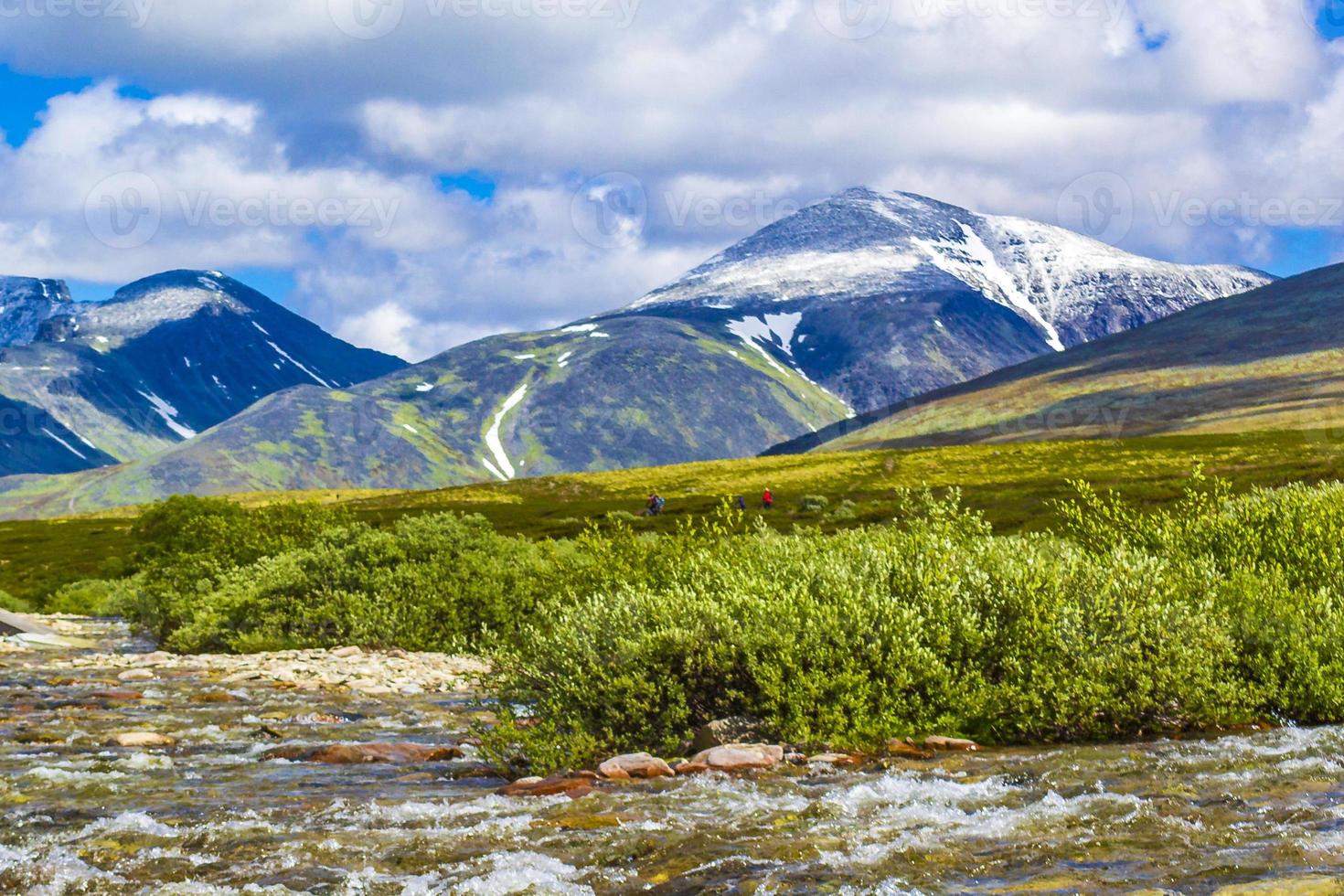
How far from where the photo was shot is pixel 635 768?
47.9ft

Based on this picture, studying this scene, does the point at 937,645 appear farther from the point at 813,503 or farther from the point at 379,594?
the point at 813,503

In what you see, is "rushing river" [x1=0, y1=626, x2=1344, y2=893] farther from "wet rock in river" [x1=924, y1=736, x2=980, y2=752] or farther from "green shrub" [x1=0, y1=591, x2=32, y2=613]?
"green shrub" [x1=0, y1=591, x2=32, y2=613]

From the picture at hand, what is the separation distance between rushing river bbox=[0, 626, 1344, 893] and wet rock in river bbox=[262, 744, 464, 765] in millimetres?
483

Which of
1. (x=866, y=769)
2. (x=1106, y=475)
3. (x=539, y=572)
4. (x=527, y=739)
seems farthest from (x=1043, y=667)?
(x=1106, y=475)

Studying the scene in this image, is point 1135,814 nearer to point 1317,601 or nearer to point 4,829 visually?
point 1317,601

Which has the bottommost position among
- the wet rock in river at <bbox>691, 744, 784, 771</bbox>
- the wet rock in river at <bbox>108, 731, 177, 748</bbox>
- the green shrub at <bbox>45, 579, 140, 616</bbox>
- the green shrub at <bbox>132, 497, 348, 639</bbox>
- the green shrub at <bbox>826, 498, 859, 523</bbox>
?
the green shrub at <bbox>826, 498, 859, 523</bbox>

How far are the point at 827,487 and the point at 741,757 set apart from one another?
108m

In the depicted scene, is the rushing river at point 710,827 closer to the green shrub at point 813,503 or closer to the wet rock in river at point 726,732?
the wet rock in river at point 726,732

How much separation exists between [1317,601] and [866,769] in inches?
302

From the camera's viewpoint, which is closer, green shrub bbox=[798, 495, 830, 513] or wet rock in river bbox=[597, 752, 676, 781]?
wet rock in river bbox=[597, 752, 676, 781]

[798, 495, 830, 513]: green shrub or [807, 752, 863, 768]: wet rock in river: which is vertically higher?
[798, 495, 830, 513]: green shrub

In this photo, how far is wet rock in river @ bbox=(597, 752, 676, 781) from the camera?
47.4 feet

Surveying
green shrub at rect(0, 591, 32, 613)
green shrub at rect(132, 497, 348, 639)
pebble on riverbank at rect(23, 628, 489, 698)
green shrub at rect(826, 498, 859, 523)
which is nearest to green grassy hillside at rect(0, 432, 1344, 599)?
green shrub at rect(826, 498, 859, 523)

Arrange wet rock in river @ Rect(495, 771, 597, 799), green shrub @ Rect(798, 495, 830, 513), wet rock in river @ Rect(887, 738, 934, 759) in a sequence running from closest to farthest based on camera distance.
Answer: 1. wet rock in river @ Rect(495, 771, 597, 799)
2. wet rock in river @ Rect(887, 738, 934, 759)
3. green shrub @ Rect(798, 495, 830, 513)
